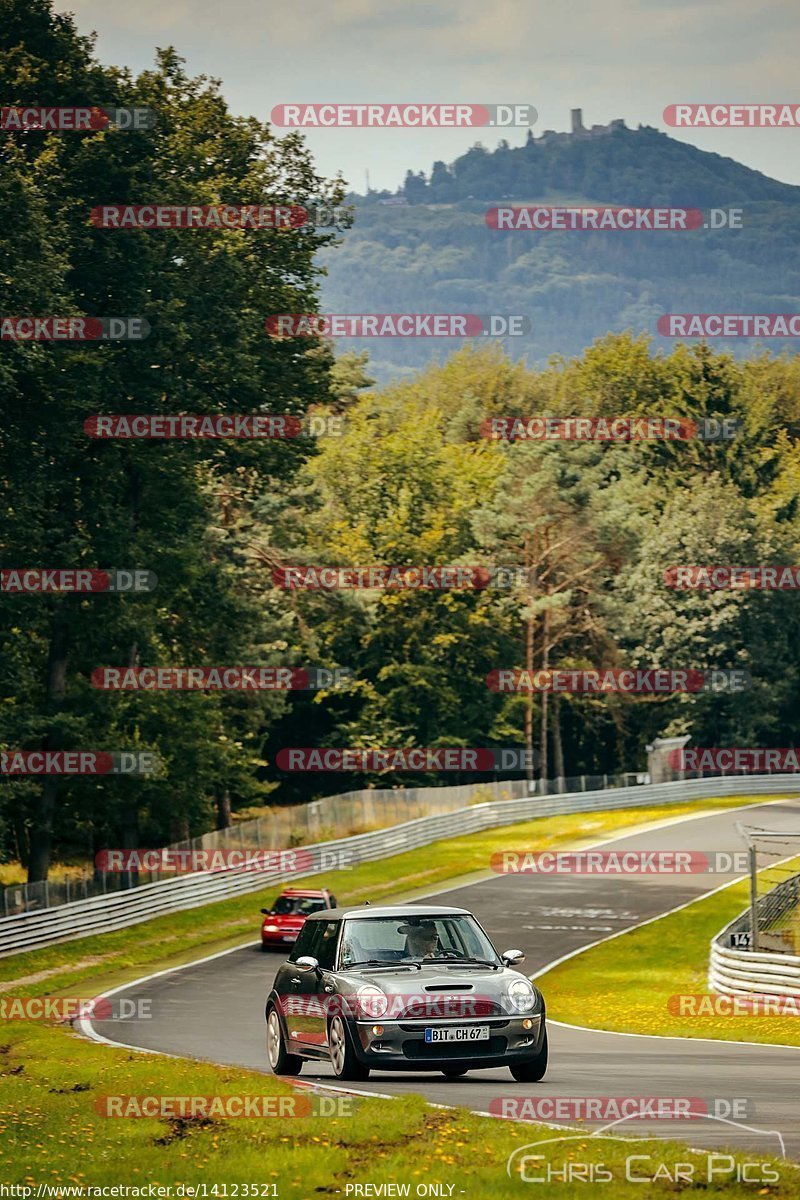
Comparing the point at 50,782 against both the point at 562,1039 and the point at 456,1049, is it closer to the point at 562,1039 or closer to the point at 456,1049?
the point at 562,1039

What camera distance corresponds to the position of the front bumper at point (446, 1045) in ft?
47.9

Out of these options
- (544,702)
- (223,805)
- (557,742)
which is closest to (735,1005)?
(223,805)

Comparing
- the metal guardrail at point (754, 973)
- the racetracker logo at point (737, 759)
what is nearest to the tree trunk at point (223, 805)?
the racetracker logo at point (737, 759)

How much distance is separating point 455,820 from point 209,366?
25049mm

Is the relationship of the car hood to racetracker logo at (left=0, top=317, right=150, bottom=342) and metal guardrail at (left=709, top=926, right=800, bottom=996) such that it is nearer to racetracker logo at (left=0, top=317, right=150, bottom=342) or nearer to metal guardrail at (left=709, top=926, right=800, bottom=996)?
metal guardrail at (left=709, top=926, right=800, bottom=996)

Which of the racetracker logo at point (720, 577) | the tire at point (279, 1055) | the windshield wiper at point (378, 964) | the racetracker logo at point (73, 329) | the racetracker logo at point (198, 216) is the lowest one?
the tire at point (279, 1055)

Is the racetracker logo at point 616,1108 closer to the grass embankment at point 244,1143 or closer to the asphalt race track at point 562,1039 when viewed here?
the asphalt race track at point 562,1039

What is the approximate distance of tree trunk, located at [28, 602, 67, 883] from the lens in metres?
45.2

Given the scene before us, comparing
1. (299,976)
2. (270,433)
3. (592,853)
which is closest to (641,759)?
(592,853)

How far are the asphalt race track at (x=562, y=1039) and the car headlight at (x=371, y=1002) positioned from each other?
2.05 ft

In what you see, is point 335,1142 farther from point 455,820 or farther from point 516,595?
point 516,595

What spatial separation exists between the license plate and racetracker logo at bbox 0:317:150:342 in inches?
988

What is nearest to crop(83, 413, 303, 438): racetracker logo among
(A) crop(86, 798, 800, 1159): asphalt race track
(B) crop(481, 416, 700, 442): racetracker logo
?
(A) crop(86, 798, 800, 1159): asphalt race track

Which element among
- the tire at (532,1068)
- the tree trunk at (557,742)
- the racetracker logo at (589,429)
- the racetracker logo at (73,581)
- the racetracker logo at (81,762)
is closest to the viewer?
the tire at (532,1068)
